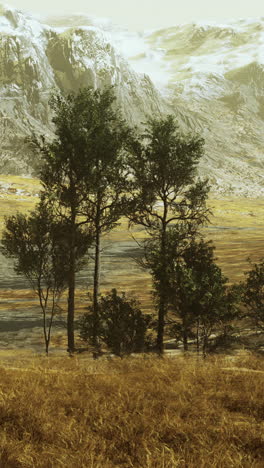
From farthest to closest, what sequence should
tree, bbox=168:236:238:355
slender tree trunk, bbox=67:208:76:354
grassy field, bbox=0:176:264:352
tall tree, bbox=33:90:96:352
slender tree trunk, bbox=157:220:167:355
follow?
grassy field, bbox=0:176:264:352 < slender tree trunk, bbox=67:208:76:354 < tall tree, bbox=33:90:96:352 < slender tree trunk, bbox=157:220:167:355 < tree, bbox=168:236:238:355

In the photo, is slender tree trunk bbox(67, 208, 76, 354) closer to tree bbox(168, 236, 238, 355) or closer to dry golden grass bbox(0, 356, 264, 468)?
tree bbox(168, 236, 238, 355)

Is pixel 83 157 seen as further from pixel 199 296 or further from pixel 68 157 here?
pixel 199 296

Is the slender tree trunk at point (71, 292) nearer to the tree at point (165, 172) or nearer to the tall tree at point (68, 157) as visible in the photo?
the tall tree at point (68, 157)

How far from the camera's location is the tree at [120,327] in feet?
73.3

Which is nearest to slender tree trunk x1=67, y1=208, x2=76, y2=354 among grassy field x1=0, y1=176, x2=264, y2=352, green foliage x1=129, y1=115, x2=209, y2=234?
grassy field x1=0, y1=176, x2=264, y2=352

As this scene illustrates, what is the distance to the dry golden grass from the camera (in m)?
4.57

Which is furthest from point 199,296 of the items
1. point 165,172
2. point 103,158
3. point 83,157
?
point 83,157

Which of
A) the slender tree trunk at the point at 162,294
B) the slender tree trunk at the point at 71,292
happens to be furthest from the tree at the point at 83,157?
the slender tree trunk at the point at 162,294

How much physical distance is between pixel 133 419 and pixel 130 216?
20.0m

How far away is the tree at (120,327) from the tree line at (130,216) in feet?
0.18

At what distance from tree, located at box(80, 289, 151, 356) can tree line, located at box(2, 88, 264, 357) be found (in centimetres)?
6

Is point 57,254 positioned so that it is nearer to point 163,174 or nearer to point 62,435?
point 163,174

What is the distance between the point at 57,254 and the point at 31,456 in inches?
886

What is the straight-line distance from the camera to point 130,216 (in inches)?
995
